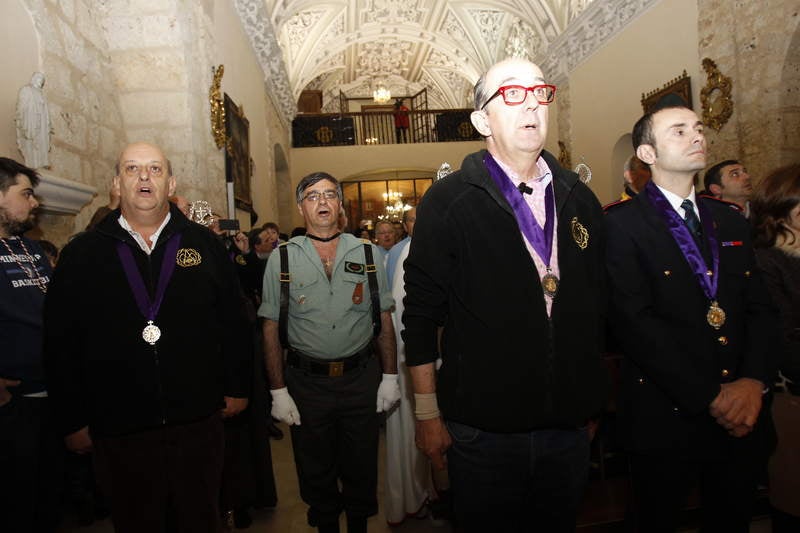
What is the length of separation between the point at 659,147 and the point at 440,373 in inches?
49.3

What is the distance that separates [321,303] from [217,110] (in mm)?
3691

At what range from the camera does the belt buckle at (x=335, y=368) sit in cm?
247

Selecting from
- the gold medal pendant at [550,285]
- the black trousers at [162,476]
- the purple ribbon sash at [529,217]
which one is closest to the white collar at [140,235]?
the black trousers at [162,476]

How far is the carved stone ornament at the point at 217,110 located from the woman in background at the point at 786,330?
4.87 meters

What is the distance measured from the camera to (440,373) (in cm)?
168

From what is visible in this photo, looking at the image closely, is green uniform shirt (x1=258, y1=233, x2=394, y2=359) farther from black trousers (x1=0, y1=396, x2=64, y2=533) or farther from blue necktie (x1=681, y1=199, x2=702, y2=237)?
blue necktie (x1=681, y1=199, x2=702, y2=237)

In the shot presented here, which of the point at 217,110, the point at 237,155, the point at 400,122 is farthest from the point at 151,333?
the point at 400,122

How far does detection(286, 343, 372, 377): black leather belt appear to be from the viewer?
247cm

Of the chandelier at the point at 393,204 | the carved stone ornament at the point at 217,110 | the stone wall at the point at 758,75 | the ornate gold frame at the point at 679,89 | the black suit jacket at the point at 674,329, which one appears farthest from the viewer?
the chandelier at the point at 393,204

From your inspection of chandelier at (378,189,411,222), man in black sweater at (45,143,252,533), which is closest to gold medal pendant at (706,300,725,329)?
man in black sweater at (45,143,252,533)

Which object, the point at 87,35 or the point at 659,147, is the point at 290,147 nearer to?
the point at 87,35

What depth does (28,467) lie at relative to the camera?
219 centimetres

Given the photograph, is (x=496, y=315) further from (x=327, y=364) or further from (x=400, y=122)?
(x=400, y=122)

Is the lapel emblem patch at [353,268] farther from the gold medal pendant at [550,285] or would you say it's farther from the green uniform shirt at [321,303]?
the gold medal pendant at [550,285]
